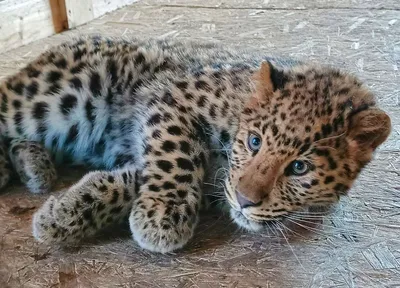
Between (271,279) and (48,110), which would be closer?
(271,279)

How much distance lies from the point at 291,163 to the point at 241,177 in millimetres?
161

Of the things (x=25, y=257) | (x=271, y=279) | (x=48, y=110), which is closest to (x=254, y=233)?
Answer: (x=271, y=279)

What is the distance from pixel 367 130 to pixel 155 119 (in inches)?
30.2

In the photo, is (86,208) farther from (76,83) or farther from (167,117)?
(76,83)

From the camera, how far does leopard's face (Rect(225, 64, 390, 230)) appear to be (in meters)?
2.07

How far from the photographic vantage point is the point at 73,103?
103 inches

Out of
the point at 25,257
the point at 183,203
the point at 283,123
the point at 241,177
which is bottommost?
the point at 25,257

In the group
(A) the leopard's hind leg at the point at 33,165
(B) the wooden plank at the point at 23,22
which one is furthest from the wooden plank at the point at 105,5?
(A) the leopard's hind leg at the point at 33,165

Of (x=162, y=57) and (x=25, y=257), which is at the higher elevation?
(x=162, y=57)

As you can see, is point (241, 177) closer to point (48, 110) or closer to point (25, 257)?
point (25, 257)

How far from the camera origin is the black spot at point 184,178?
227 centimetres

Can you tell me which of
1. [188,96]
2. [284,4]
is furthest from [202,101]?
[284,4]

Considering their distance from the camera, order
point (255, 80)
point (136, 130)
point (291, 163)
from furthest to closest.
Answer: point (136, 130) → point (255, 80) → point (291, 163)

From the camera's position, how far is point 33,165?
250 cm
